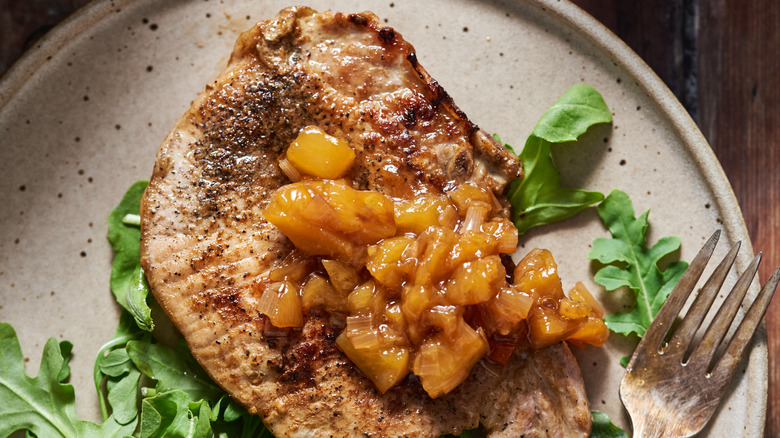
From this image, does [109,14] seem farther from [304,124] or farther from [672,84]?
[672,84]

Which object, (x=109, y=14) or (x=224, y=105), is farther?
(x=109, y=14)

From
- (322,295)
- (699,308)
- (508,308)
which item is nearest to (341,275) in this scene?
(322,295)

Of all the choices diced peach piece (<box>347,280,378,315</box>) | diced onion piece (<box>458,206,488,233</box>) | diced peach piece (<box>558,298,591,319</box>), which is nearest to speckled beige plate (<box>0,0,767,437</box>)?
diced peach piece (<box>558,298,591,319</box>)

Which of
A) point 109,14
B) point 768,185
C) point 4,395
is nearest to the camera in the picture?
point 4,395

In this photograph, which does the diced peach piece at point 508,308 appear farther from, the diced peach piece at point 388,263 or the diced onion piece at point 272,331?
the diced onion piece at point 272,331

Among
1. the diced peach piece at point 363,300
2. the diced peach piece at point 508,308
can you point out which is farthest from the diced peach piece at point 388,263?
the diced peach piece at point 508,308

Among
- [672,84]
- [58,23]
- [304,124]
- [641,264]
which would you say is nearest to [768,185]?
[672,84]

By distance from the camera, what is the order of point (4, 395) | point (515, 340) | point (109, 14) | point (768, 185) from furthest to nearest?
point (768, 185) → point (109, 14) → point (4, 395) → point (515, 340)
